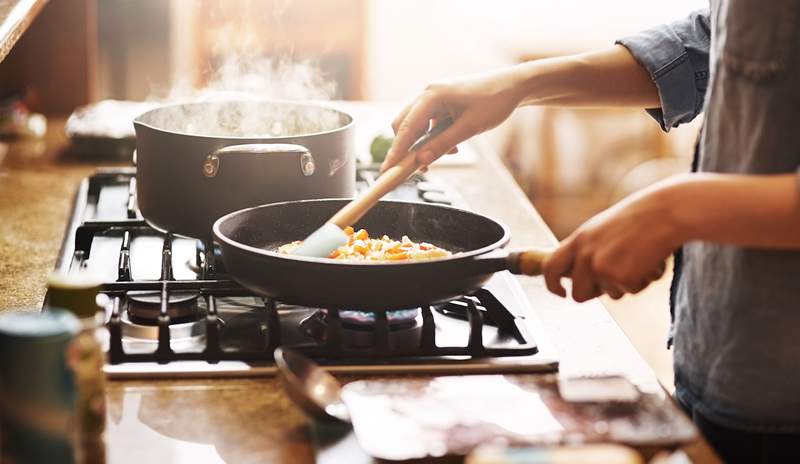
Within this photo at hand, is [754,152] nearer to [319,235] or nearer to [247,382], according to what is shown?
[319,235]

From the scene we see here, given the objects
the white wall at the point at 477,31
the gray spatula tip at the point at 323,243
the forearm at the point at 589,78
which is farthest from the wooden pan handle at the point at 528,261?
the white wall at the point at 477,31

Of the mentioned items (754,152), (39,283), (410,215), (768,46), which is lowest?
(39,283)

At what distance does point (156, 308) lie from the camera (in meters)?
1.30

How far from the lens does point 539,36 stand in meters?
4.67

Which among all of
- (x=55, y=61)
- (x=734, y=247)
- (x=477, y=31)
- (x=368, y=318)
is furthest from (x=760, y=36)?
(x=477, y=31)

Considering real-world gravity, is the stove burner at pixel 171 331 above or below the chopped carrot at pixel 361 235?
below

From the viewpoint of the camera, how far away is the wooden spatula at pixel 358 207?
1234 millimetres

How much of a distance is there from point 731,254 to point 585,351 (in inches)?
9.9

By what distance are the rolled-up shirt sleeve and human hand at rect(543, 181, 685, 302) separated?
0.44 m

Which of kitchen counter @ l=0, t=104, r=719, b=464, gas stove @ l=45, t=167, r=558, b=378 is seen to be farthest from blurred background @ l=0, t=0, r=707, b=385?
gas stove @ l=45, t=167, r=558, b=378

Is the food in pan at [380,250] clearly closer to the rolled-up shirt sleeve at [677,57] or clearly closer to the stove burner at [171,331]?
the stove burner at [171,331]

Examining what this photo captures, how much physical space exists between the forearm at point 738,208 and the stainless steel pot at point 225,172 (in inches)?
24.5

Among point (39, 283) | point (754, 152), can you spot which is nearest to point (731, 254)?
point (754, 152)

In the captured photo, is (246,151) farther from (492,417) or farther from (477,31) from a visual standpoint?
(477,31)
